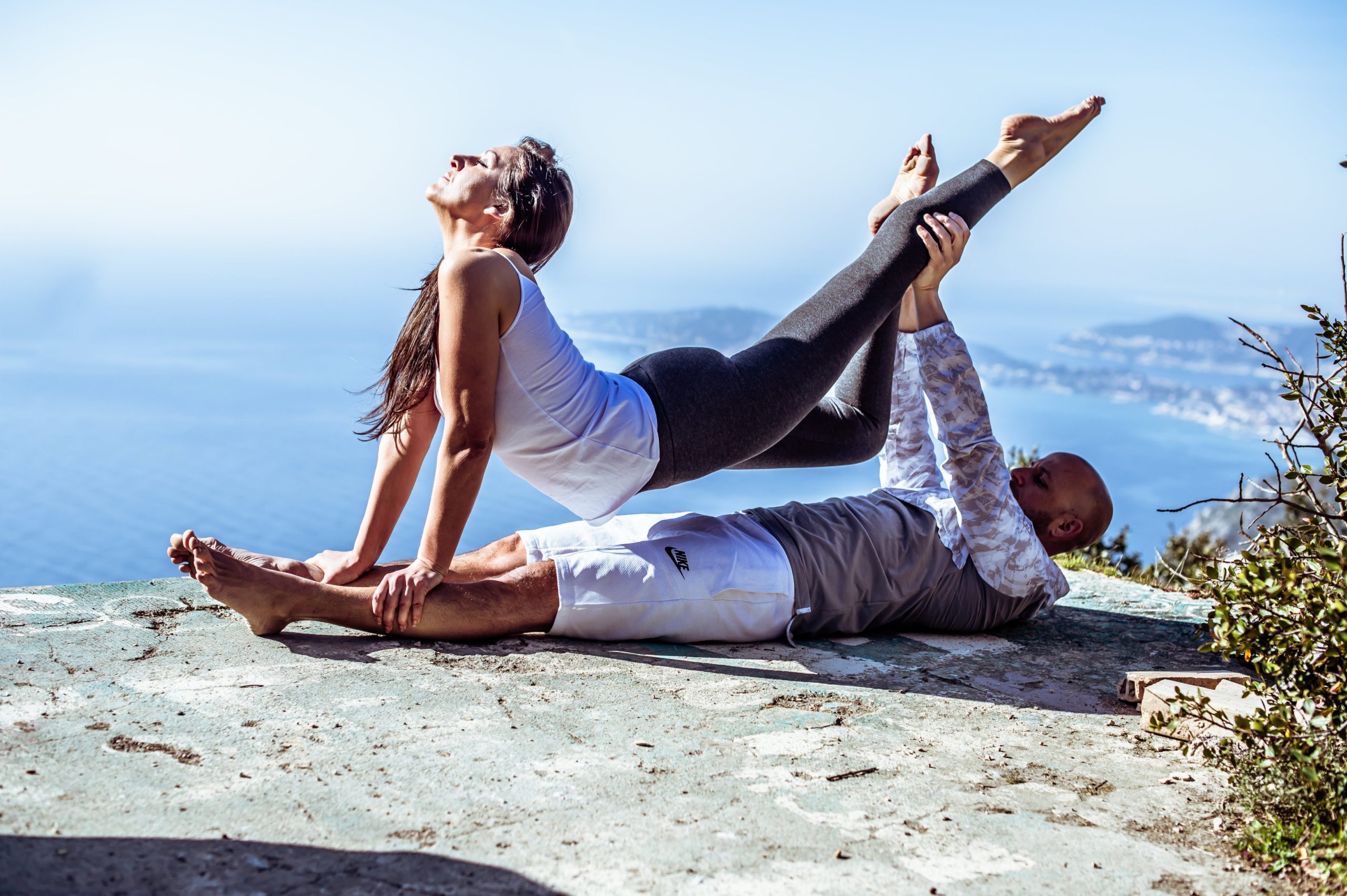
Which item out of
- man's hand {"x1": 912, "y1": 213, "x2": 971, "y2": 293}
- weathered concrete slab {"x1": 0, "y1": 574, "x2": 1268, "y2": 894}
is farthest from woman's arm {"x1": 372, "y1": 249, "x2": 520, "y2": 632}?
man's hand {"x1": 912, "y1": 213, "x2": 971, "y2": 293}

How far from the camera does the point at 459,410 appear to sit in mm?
2336

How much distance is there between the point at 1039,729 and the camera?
7.12 feet

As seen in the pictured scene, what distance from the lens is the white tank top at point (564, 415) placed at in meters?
2.39

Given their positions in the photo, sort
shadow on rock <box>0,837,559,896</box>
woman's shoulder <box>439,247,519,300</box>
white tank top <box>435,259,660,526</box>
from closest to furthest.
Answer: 1. shadow on rock <box>0,837,559,896</box>
2. woman's shoulder <box>439,247,519,300</box>
3. white tank top <box>435,259,660,526</box>

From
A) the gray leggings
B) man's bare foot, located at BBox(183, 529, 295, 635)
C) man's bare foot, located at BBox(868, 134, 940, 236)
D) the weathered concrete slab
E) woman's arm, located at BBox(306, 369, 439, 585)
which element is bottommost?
the weathered concrete slab

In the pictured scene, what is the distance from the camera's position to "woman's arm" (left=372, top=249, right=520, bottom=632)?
7.54ft

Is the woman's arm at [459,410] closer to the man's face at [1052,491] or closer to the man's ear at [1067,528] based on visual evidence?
the man's face at [1052,491]

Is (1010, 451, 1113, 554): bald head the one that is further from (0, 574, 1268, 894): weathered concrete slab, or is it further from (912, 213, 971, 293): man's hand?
(912, 213, 971, 293): man's hand

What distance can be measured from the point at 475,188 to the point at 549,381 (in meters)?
0.59

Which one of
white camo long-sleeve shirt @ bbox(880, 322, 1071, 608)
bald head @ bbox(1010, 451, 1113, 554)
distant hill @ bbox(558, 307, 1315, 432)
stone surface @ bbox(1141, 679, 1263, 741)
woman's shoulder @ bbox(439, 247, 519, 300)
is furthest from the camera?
distant hill @ bbox(558, 307, 1315, 432)

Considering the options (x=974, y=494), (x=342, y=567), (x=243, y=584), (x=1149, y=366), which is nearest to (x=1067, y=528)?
(x=974, y=494)

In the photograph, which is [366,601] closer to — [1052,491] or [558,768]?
[558,768]

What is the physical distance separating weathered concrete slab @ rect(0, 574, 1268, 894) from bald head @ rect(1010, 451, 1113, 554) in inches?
19.0

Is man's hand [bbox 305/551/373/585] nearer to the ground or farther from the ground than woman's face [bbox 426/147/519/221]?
nearer to the ground
